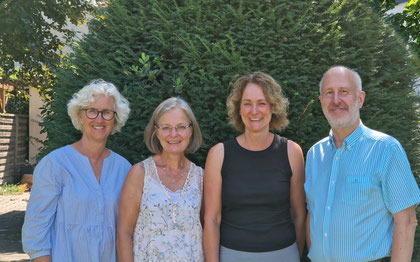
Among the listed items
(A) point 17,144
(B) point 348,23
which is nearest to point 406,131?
(B) point 348,23

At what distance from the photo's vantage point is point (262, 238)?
107 inches

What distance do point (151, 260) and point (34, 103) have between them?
1489cm

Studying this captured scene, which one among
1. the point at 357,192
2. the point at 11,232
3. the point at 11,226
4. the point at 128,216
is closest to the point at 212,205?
the point at 128,216

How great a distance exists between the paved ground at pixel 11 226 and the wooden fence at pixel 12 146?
1548mm

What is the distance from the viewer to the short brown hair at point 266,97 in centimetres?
286

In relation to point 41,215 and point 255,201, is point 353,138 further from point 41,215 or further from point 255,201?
point 41,215

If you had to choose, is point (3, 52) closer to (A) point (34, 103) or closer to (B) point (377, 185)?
(A) point (34, 103)

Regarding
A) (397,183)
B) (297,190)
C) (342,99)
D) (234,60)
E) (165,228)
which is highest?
(234,60)

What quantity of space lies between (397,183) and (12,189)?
1273 centimetres

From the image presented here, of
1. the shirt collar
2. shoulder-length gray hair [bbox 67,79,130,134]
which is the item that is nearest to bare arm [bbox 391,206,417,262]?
the shirt collar

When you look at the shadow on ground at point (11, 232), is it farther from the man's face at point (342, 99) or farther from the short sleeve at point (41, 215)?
the man's face at point (342, 99)

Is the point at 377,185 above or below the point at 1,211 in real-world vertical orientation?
above

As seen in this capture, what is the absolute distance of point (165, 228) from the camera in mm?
2672

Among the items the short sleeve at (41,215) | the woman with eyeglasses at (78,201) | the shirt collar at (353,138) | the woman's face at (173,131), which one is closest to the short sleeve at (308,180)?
the shirt collar at (353,138)
